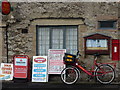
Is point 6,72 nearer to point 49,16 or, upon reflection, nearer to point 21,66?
Answer: point 21,66

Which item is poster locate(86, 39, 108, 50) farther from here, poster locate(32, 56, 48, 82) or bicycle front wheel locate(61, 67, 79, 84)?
poster locate(32, 56, 48, 82)

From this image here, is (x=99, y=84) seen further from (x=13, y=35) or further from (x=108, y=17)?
(x=13, y=35)

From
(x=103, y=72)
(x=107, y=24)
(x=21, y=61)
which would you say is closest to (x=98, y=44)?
(x=107, y=24)

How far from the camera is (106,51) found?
9.63m

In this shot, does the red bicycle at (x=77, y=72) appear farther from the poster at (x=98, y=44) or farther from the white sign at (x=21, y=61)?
the white sign at (x=21, y=61)

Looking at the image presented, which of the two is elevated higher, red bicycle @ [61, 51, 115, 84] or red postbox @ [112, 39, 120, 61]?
red postbox @ [112, 39, 120, 61]

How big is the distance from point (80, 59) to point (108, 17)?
1941 mm

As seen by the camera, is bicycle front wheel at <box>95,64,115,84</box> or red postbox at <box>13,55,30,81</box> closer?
bicycle front wheel at <box>95,64,115,84</box>

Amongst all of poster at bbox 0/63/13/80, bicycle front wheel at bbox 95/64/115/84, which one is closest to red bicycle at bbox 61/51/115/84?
bicycle front wheel at bbox 95/64/115/84

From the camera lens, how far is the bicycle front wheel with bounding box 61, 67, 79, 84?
8.82 metres

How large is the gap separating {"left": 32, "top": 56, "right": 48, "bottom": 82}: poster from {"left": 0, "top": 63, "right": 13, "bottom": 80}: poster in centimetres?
89

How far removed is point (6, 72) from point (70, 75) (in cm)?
251

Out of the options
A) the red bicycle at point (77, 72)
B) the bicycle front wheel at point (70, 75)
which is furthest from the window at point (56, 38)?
the bicycle front wheel at point (70, 75)

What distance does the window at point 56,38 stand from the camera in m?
9.99
